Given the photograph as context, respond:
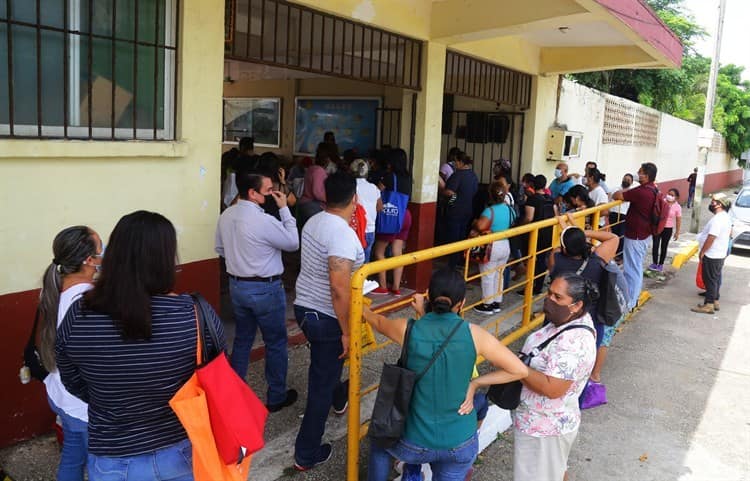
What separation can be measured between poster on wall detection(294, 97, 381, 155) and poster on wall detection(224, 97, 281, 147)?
59 centimetres

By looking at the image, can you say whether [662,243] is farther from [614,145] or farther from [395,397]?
[395,397]

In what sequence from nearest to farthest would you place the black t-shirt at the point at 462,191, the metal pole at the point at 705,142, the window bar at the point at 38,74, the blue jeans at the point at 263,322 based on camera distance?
the window bar at the point at 38,74 → the blue jeans at the point at 263,322 → the black t-shirt at the point at 462,191 → the metal pole at the point at 705,142

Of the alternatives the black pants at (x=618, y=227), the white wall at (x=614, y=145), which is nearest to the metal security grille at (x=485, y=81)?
the white wall at (x=614, y=145)

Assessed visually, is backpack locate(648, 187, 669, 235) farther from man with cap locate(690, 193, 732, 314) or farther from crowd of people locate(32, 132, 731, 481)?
crowd of people locate(32, 132, 731, 481)

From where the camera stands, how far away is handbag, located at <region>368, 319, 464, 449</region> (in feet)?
7.86

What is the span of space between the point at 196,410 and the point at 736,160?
1512 inches

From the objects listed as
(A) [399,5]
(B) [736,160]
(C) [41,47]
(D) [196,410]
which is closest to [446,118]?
(A) [399,5]

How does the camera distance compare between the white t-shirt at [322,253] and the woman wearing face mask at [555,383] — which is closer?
the woman wearing face mask at [555,383]

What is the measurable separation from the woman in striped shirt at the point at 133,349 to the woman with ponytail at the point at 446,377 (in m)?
0.92

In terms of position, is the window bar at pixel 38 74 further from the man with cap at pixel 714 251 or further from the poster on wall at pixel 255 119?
the poster on wall at pixel 255 119

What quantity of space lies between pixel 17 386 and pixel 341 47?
3.82m

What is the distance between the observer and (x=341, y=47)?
18.4 feet

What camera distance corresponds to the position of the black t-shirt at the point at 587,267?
13.5 feet

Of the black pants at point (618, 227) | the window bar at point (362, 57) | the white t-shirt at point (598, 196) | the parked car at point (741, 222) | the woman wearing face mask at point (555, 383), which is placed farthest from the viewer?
the parked car at point (741, 222)
